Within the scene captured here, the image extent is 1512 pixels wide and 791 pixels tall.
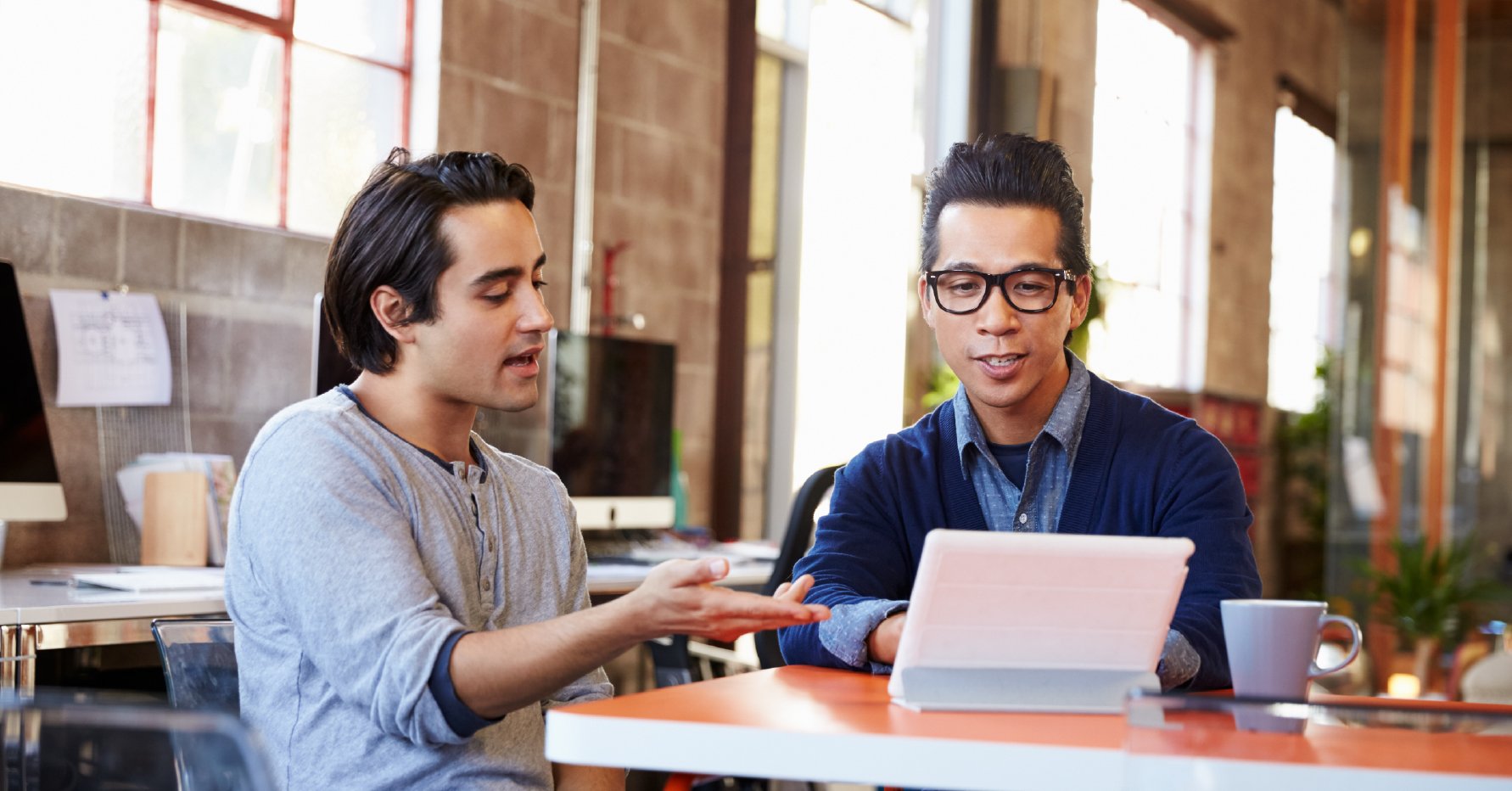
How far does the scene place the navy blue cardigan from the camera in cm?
177

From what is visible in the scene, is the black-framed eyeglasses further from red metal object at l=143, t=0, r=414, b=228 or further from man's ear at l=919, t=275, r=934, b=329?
red metal object at l=143, t=0, r=414, b=228

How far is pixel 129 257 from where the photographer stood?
325 cm

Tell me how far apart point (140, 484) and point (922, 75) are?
4322 mm

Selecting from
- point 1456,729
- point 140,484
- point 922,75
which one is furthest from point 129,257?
point 922,75

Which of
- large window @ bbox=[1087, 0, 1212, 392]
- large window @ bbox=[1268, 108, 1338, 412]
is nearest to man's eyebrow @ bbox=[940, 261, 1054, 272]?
large window @ bbox=[1087, 0, 1212, 392]

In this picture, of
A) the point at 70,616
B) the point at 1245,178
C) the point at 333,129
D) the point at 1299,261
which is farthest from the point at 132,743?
the point at 1299,261

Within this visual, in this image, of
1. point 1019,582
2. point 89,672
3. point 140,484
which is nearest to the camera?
point 1019,582

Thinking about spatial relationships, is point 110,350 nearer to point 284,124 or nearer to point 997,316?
point 284,124

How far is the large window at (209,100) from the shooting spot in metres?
3.19

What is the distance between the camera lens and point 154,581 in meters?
2.65

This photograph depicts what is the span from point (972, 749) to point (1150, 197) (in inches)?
315

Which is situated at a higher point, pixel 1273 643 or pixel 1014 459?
pixel 1014 459

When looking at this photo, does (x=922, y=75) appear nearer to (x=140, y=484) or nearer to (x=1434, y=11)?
(x=1434, y=11)

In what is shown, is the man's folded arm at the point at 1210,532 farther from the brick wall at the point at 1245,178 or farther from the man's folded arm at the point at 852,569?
the brick wall at the point at 1245,178
